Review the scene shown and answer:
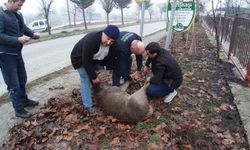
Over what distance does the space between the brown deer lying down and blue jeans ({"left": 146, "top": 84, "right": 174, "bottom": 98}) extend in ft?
0.75

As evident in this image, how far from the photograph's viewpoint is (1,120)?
4820mm

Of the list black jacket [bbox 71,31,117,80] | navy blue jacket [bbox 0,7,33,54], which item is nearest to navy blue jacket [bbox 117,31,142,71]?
black jacket [bbox 71,31,117,80]

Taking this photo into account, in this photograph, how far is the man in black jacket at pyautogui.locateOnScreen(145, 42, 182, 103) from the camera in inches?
183

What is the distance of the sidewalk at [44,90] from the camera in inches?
186

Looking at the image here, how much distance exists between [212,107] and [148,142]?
1.88 m

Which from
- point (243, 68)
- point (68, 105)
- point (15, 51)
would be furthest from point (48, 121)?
point (243, 68)

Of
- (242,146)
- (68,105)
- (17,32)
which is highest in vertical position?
(17,32)

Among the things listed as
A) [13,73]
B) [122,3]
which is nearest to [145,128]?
[13,73]

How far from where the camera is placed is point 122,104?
4.39m

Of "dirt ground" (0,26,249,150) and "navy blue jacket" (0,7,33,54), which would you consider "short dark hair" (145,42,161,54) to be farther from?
"navy blue jacket" (0,7,33,54)

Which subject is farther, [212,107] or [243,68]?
[243,68]

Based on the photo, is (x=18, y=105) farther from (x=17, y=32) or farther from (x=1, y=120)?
(x=17, y=32)

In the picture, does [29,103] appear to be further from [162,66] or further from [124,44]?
[162,66]

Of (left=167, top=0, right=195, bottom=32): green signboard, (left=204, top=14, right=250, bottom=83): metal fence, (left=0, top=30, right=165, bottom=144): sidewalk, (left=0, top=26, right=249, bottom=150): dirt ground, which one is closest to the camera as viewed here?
(left=0, top=26, right=249, bottom=150): dirt ground
